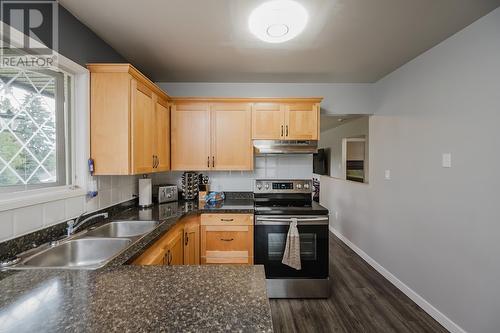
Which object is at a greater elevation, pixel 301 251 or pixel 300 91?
pixel 300 91

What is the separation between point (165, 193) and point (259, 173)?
1.22 m

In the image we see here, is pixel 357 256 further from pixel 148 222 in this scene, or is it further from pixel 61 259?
pixel 61 259

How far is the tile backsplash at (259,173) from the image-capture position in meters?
3.02

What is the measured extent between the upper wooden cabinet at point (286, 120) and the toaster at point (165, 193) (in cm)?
120

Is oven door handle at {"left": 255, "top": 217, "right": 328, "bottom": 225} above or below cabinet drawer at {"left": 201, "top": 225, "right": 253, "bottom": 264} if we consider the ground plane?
above

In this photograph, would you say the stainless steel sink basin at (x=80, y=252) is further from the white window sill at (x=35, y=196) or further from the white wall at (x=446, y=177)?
the white wall at (x=446, y=177)

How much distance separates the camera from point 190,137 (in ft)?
8.96

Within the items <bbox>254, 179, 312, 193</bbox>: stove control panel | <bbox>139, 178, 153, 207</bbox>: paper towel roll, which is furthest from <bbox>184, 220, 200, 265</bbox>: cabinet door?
<bbox>254, 179, 312, 193</bbox>: stove control panel

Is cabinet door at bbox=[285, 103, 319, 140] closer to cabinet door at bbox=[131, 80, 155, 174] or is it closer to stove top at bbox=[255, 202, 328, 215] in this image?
stove top at bbox=[255, 202, 328, 215]

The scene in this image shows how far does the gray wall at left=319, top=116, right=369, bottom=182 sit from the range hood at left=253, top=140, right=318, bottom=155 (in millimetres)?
1374

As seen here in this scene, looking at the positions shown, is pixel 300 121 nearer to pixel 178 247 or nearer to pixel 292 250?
pixel 292 250

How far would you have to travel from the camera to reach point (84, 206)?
177 centimetres

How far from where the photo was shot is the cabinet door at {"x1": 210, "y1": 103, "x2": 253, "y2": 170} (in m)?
2.72

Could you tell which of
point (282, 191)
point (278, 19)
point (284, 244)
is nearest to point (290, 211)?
point (284, 244)
